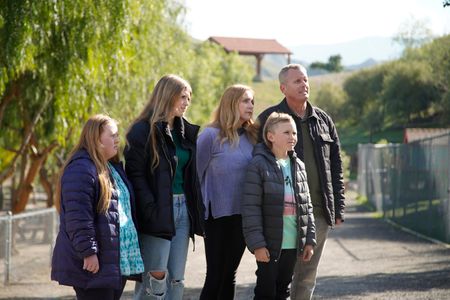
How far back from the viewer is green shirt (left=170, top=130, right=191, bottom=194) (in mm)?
6727

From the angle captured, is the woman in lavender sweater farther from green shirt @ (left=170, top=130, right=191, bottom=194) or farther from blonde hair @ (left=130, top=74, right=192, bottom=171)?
blonde hair @ (left=130, top=74, right=192, bottom=171)

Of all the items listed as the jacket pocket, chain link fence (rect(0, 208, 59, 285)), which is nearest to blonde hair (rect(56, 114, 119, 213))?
the jacket pocket

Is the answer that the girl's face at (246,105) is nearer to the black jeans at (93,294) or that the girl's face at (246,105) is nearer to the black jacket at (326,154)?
the black jacket at (326,154)

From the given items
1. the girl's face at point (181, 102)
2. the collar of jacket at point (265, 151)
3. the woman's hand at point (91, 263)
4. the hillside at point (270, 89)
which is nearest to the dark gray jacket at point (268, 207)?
the collar of jacket at point (265, 151)

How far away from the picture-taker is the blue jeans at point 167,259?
21.5ft

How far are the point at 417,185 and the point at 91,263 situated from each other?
1505 cm

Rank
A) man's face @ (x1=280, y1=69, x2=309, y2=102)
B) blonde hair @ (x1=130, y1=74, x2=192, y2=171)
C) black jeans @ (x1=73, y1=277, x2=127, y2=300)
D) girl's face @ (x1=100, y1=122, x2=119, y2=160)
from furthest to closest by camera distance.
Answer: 1. man's face @ (x1=280, y1=69, x2=309, y2=102)
2. blonde hair @ (x1=130, y1=74, x2=192, y2=171)
3. girl's face @ (x1=100, y1=122, x2=119, y2=160)
4. black jeans @ (x1=73, y1=277, x2=127, y2=300)

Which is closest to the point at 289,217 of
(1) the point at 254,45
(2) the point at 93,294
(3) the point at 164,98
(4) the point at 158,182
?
(4) the point at 158,182

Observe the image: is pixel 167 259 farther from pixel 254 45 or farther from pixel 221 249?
pixel 254 45

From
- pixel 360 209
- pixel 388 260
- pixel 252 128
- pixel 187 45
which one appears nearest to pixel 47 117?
pixel 388 260

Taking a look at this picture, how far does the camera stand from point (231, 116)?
23.7ft

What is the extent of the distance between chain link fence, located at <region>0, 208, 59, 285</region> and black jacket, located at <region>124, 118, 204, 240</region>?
6945mm

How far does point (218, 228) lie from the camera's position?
23.4ft

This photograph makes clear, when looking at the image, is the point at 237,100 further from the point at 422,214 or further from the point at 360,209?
the point at 360,209
